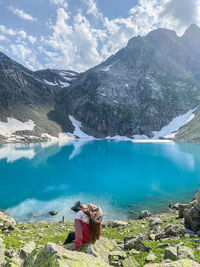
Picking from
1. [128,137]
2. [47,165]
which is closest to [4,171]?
[47,165]

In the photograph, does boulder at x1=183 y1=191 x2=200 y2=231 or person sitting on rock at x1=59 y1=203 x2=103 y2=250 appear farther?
boulder at x1=183 y1=191 x2=200 y2=231

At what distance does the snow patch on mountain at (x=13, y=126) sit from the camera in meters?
129

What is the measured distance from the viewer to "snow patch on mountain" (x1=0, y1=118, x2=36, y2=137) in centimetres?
12931

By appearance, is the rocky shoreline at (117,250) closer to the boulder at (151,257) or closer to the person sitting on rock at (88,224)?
the boulder at (151,257)

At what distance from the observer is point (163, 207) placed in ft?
98.2

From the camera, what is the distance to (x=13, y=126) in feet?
451

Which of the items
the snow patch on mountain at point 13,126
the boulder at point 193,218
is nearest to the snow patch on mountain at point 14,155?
the snow patch on mountain at point 13,126

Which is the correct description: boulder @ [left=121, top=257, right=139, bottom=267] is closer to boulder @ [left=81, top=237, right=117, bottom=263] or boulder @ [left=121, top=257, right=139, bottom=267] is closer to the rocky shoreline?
the rocky shoreline

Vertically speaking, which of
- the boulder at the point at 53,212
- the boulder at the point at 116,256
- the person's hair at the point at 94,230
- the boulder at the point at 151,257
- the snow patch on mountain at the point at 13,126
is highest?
the snow patch on mountain at the point at 13,126

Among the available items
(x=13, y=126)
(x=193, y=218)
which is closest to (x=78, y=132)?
(x=13, y=126)

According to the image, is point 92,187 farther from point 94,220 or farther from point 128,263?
point 128,263

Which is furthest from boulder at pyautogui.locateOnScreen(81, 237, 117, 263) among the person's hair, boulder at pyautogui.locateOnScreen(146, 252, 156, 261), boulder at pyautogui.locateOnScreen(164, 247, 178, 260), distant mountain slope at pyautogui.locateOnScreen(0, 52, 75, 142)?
distant mountain slope at pyautogui.locateOnScreen(0, 52, 75, 142)

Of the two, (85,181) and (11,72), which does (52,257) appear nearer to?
(85,181)

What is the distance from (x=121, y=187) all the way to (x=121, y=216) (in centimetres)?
1471
